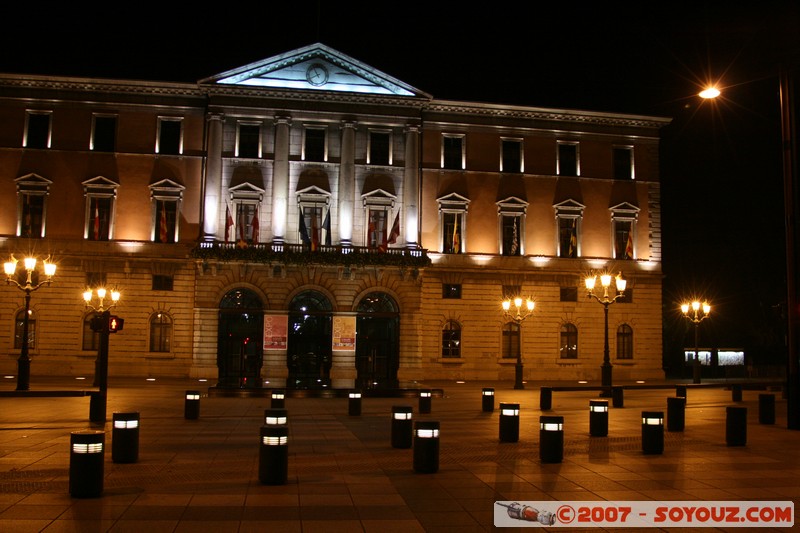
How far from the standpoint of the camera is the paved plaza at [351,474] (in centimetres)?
1052

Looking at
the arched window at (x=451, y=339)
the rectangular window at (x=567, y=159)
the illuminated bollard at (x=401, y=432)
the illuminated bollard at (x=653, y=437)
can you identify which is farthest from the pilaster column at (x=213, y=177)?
the illuminated bollard at (x=653, y=437)

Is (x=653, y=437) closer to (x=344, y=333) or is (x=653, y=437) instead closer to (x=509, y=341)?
(x=344, y=333)

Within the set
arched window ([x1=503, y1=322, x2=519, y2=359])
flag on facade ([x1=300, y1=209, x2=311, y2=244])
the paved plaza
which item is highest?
flag on facade ([x1=300, y1=209, x2=311, y2=244])

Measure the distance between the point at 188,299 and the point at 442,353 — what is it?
15343mm

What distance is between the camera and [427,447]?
45.6ft

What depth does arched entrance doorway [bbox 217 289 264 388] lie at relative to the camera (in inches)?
1860

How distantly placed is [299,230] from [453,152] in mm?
11034

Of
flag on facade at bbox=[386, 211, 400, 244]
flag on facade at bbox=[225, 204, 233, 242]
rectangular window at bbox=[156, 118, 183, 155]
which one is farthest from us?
rectangular window at bbox=[156, 118, 183, 155]

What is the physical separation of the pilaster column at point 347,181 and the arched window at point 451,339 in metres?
7.90

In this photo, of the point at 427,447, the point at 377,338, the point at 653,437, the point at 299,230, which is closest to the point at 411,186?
the point at 299,230

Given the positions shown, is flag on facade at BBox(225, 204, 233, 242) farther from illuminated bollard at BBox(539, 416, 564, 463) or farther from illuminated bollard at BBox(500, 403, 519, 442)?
illuminated bollard at BBox(539, 416, 564, 463)

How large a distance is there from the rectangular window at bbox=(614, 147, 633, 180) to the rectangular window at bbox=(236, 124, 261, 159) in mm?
23065

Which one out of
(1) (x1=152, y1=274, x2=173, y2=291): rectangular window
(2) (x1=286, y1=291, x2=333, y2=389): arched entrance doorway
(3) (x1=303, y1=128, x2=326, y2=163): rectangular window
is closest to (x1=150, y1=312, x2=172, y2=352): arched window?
(1) (x1=152, y1=274, x2=173, y2=291): rectangular window

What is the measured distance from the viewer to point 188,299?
47.3 m
